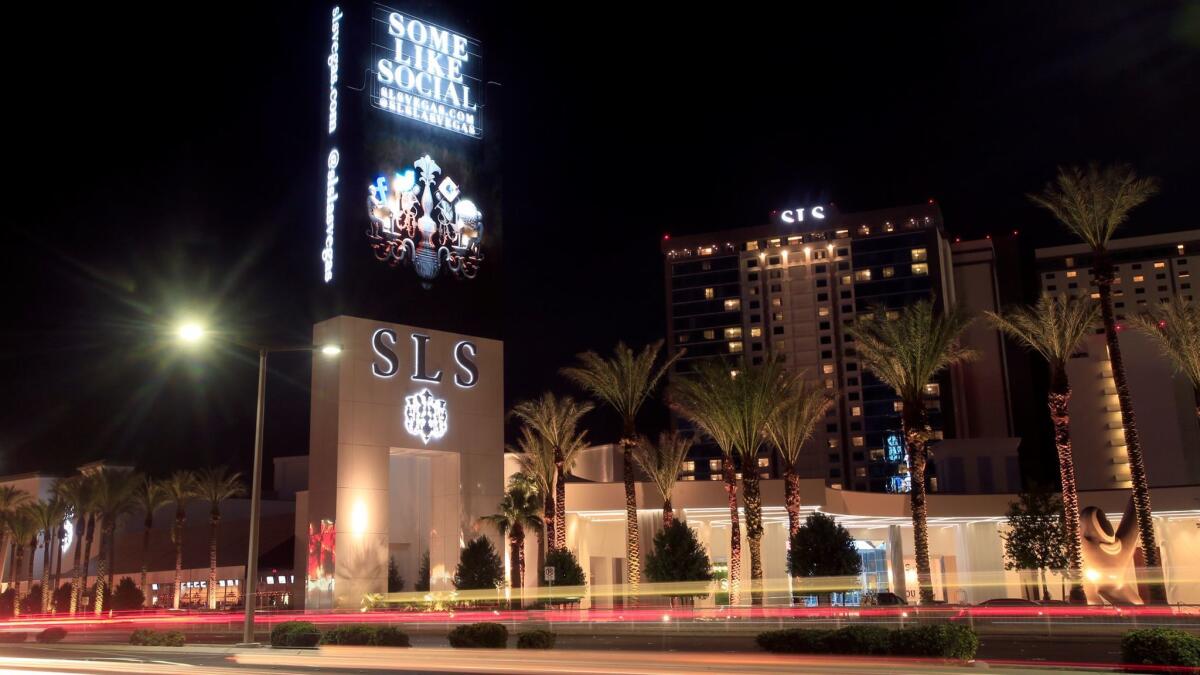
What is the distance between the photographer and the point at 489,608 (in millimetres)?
53500

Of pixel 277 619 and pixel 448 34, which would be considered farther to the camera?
pixel 448 34

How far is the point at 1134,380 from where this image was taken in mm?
115188

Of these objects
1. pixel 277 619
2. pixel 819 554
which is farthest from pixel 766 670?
pixel 277 619

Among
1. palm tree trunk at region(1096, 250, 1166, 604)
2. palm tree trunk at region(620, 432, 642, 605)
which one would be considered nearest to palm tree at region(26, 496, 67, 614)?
palm tree trunk at region(620, 432, 642, 605)

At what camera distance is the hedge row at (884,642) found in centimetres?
2100

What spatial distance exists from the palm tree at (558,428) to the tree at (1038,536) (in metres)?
27.0

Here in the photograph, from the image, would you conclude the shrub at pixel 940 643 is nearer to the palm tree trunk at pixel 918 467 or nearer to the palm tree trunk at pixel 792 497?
the palm tree trunk at pixel 918 467

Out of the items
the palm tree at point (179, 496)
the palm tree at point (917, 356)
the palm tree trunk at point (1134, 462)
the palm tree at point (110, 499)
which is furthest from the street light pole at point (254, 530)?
the palm tree at point (110, 499)

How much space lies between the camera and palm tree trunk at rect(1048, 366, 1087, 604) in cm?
4756

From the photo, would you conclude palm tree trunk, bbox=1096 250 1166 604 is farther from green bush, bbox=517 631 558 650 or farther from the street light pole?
the street light pole

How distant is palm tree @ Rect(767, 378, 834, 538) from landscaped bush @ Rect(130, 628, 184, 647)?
30.2m

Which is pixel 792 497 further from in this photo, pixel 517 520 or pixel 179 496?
pixel 179 496

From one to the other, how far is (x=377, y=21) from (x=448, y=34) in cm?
569

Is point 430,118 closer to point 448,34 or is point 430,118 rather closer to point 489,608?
point 448,34
